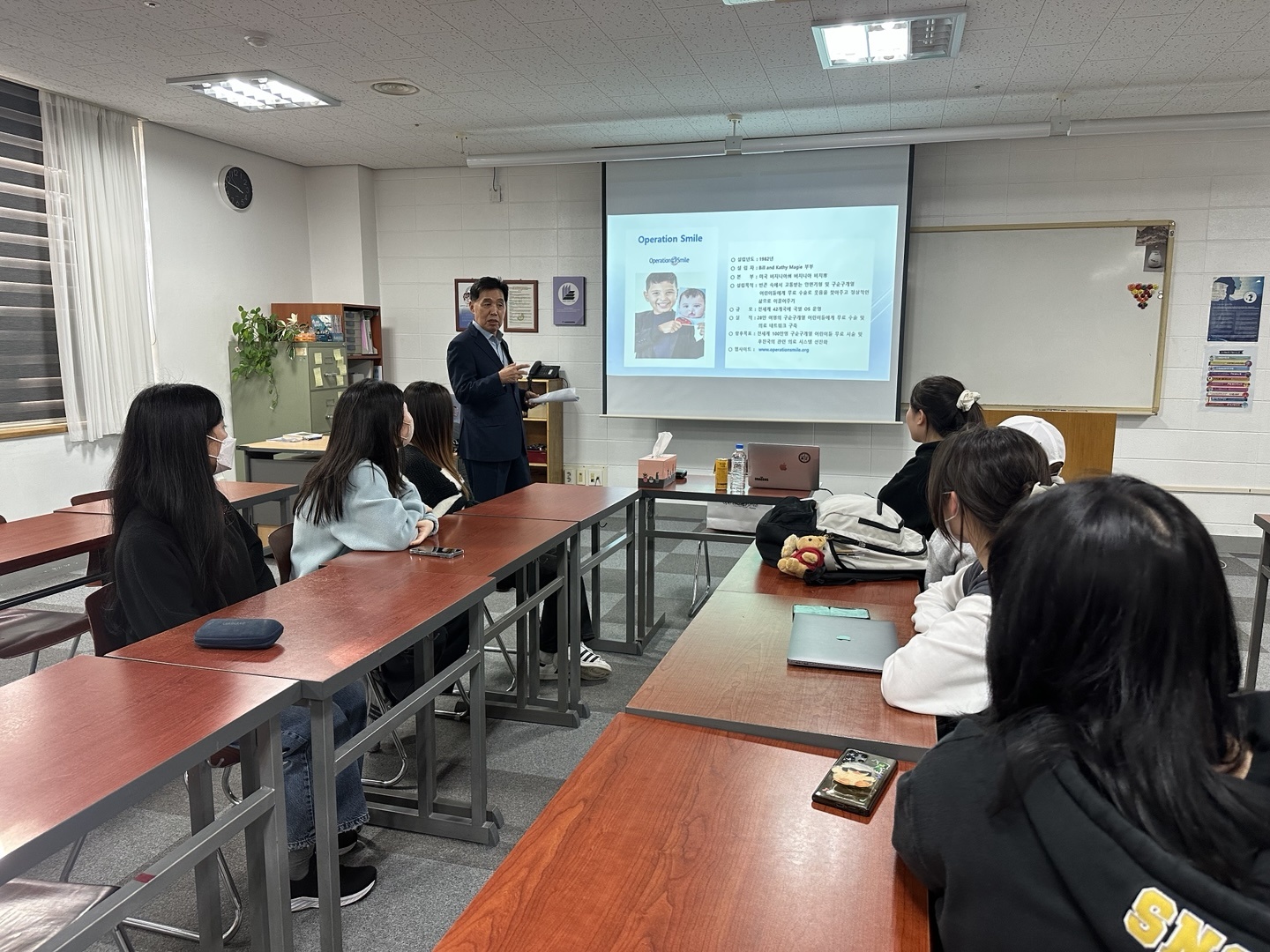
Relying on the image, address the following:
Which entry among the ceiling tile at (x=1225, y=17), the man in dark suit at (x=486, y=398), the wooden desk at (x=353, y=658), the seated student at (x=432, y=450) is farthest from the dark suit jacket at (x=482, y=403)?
the ceiling tile at (x=1225, y=17)

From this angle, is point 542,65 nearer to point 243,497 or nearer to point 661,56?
point 661,56

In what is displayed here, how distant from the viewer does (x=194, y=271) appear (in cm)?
561

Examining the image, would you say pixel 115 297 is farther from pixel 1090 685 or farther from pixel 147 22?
pixel 1090 685

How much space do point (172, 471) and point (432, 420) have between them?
124cm

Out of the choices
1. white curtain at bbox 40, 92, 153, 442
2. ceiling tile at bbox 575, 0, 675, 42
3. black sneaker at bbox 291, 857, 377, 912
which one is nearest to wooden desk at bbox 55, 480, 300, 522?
white curtain at bbox 40, 92, 153, 442

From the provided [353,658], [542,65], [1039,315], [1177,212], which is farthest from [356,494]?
[1177,212]

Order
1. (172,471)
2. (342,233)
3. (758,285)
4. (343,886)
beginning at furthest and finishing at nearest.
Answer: (342,233)
(758,285)
(343,886)
(172,471)

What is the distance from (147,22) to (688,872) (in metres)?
4.19

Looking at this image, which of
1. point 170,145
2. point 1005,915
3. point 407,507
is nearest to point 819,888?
point 1005,915

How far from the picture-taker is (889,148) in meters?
5.43

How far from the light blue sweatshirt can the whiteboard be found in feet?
13.9

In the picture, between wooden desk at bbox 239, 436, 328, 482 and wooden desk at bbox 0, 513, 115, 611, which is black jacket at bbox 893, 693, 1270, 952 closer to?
wooden desk at bbox 0, 513, 115, 611

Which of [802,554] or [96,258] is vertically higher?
[96,258]

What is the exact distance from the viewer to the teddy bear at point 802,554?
2.38 m
